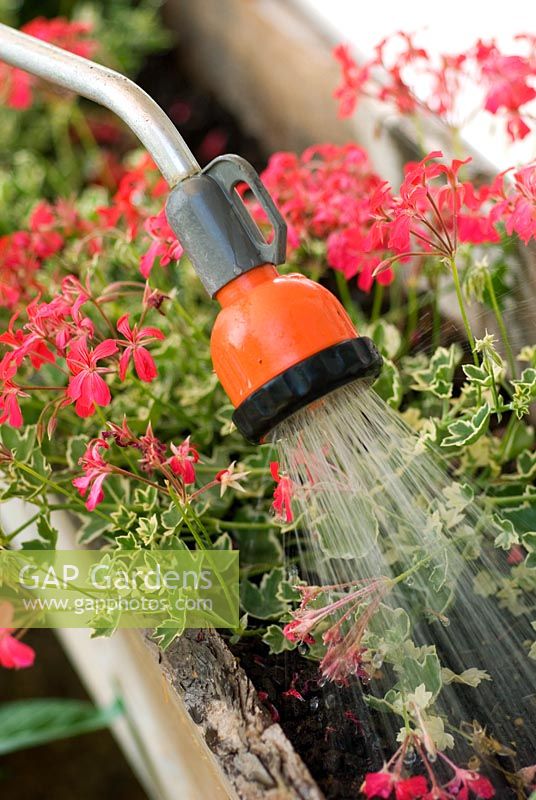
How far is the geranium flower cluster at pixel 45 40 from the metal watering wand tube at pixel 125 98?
0.62 m

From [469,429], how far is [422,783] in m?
0.26

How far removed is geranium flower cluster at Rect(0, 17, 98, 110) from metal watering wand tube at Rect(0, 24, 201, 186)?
0.62 meters

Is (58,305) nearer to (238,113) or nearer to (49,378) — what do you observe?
(49,378)

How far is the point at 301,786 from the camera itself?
0.69 m

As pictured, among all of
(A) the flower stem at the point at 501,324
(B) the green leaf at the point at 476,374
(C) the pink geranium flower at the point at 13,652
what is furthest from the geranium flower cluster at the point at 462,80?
(C) the pink geranium flower at the point at 13,652

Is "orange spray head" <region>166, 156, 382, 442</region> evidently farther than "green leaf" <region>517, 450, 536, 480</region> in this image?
No

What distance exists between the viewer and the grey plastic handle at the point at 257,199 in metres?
0.65

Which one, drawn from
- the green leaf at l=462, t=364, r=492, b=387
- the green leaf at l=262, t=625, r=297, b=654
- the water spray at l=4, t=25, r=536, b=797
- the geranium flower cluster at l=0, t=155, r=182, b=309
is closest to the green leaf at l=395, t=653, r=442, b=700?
the water spray at l=4, t=25, r=536, b=797

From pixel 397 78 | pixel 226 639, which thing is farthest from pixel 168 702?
pixel 397 78

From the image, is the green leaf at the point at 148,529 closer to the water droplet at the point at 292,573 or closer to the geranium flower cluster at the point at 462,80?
the water droplet at the point at 292,573

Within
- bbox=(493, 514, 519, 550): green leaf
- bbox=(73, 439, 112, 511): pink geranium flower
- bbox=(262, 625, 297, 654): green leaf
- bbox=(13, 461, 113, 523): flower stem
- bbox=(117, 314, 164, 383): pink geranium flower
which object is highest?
bbox=(117, 314, 164, 383): pink geranium flower

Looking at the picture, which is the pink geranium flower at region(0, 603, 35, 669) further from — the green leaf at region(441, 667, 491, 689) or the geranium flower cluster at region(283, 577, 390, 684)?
the green leaf at region(441, 667, 491, 689)

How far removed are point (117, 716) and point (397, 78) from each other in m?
0.89

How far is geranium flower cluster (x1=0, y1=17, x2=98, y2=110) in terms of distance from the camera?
1.40 metres
